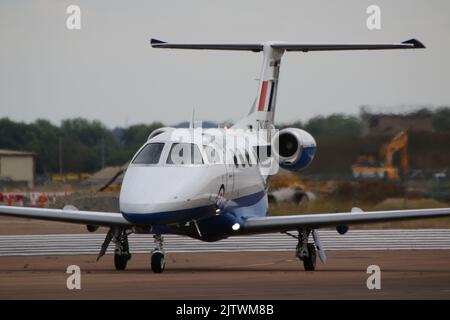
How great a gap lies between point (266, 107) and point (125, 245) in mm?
7060

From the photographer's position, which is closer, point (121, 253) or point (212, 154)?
point (212, 154)

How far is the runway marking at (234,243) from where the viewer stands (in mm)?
33219

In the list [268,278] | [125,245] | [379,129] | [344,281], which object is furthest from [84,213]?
[379,129]

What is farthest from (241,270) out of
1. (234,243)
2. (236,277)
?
(234,243)

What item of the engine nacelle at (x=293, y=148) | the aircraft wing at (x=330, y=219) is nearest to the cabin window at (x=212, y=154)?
the aircraft wing at (x=330, y=219)

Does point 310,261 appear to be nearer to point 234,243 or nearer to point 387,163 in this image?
point 234,243

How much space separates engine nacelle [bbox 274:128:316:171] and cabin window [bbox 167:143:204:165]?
16.4ft

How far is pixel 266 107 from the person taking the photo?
32.1m

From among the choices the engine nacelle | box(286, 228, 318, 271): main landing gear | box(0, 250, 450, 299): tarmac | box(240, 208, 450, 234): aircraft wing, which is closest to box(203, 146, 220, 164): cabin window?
box(240, 208, 450, 234): aircraft wing

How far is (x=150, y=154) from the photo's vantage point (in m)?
24.7

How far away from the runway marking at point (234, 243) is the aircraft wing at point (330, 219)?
598 cm

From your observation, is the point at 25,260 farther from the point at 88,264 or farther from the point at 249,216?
the point at 249,216

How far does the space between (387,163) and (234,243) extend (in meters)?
9.29

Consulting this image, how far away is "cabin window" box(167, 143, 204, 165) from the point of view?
24.6 m
